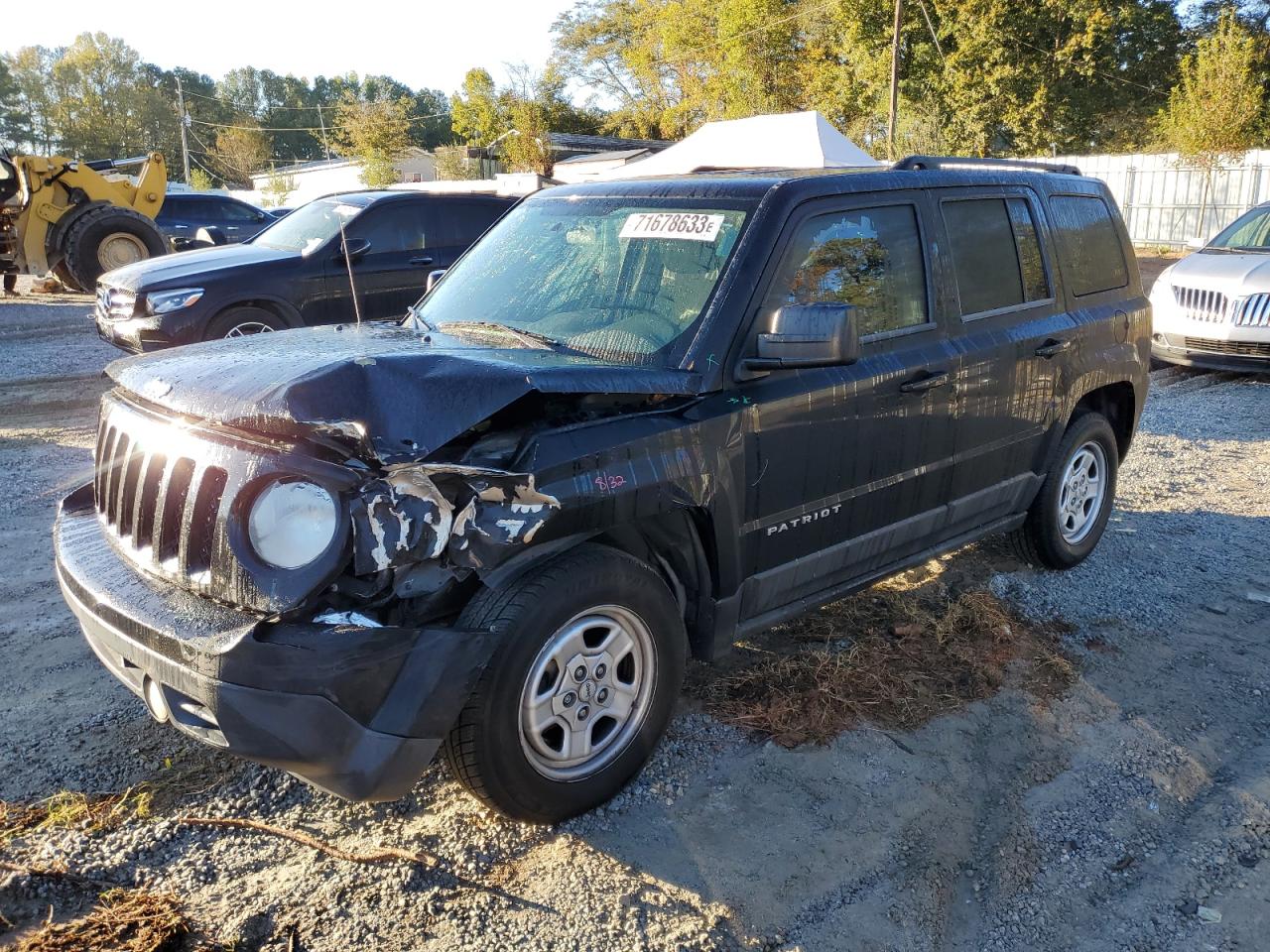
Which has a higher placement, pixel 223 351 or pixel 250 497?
pixel 223 351

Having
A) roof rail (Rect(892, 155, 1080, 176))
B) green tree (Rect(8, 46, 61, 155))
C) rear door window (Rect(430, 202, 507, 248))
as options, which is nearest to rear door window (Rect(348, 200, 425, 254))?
rear door window (Rect(430, 202, 507, 248))

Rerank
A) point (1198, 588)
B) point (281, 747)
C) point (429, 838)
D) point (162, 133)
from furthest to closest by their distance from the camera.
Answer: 1. point (162, 133)
2. point (1198, 588)
3. point (429, 838)
4. point (281, 747)

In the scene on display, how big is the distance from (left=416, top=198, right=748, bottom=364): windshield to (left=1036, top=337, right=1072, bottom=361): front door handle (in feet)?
6.01

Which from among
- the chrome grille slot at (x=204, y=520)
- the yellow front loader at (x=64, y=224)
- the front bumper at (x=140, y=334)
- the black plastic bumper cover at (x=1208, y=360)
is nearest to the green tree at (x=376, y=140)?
the yellow front loader at (x=64, y=224)

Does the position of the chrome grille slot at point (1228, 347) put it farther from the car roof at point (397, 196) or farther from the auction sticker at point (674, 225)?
the auction sticker at point (674, 225)

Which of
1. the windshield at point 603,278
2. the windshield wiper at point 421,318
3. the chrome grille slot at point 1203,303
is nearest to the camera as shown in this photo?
the windshield at point 603,278

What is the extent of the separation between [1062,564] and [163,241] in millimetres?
15069

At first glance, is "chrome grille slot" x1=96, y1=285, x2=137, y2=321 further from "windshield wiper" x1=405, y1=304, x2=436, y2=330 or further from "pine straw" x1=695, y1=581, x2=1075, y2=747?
"pine straw" x1=695, y1=581, x2=1075, y2=747

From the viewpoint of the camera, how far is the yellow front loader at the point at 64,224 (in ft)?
50.6

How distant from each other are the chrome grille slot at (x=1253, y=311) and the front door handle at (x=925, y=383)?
7.57 meters

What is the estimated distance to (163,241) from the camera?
16000 millimetres

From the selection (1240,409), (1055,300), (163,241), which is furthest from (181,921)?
(163,241)

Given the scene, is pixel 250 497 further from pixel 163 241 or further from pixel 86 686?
pixel 163 241

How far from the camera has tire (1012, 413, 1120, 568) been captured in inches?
199
